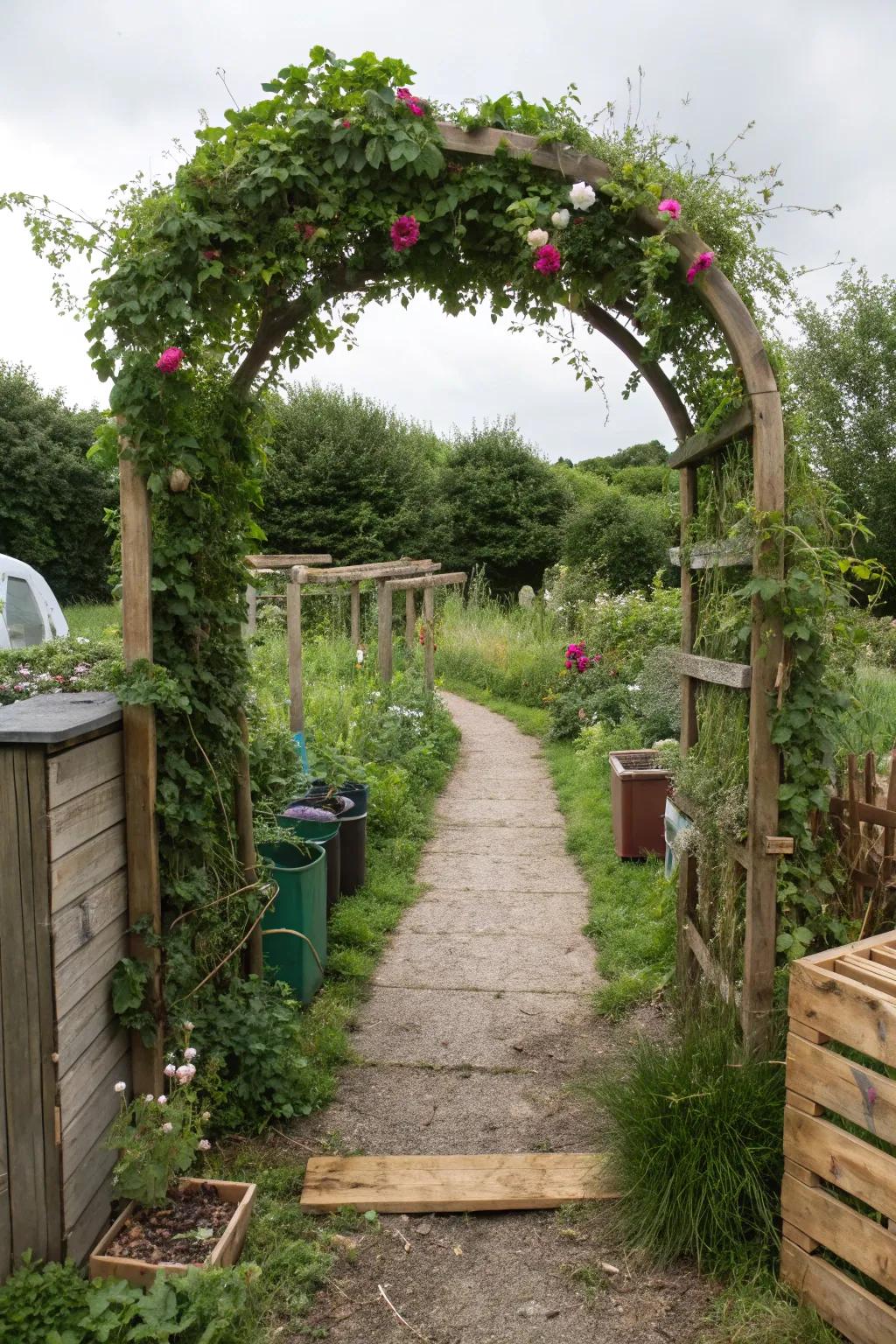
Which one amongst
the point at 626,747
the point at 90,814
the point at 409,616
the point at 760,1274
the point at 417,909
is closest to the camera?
the point at 760,1274

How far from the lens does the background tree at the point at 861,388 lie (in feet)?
58.1

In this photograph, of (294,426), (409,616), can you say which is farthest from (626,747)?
(294,426)

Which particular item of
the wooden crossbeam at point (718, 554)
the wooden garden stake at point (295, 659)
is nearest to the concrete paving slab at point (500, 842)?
the wooden garden stake at point (295, 659)

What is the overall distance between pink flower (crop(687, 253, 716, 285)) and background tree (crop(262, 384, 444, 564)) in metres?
16.1

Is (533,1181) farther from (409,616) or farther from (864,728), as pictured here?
(409,616)

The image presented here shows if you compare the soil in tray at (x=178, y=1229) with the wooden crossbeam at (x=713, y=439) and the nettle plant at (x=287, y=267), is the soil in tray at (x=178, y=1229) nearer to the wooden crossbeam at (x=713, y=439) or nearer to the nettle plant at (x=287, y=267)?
the nettle plant at (x=287, y=267)

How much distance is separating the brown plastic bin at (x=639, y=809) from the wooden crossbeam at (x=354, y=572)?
2.45m

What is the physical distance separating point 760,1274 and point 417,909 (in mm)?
3392

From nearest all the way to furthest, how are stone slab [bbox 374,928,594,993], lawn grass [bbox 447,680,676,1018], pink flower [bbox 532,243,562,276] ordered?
pink flower [bbox 532,243,562,276]
lawn grass [bbox 447,680,676,1018]
stone slab [bbox 374,928,594,993]

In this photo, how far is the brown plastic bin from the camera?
607 cm

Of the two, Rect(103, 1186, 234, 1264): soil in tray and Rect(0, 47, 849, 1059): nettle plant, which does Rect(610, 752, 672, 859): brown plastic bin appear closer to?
Rect(0, 47, 849, 1059): nettle plant

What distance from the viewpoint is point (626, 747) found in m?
8.27

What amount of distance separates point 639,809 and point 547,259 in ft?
12.8

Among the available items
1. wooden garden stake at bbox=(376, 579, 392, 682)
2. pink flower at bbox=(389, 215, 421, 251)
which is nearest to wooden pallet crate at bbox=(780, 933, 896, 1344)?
pink flower at bbox=(389, 215, 421, 251)
